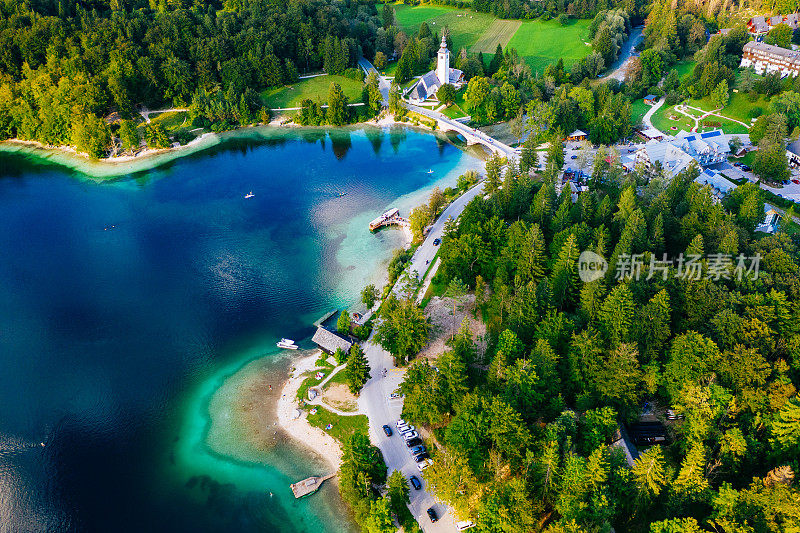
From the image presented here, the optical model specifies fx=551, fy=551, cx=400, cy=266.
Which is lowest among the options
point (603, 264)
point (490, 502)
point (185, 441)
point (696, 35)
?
point (185, 441)

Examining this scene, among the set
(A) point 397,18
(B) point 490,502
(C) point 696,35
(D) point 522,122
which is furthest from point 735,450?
(A) point 397,18

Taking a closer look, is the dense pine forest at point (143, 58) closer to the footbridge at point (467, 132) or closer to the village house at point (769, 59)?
the footbridge at point (467, 132)

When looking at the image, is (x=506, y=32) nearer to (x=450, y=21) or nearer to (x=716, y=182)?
(x=450, y=21)

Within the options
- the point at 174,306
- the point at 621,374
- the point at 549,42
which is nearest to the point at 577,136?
the point at 549,42

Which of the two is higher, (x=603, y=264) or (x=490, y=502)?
(x=603, y=264)

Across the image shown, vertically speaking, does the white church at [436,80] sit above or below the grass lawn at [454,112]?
above

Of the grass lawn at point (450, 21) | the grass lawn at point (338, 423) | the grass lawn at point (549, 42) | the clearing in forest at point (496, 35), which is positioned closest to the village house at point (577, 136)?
the grass lawn at point (549, 42)

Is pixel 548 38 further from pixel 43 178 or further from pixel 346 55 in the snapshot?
pixel 43 178
